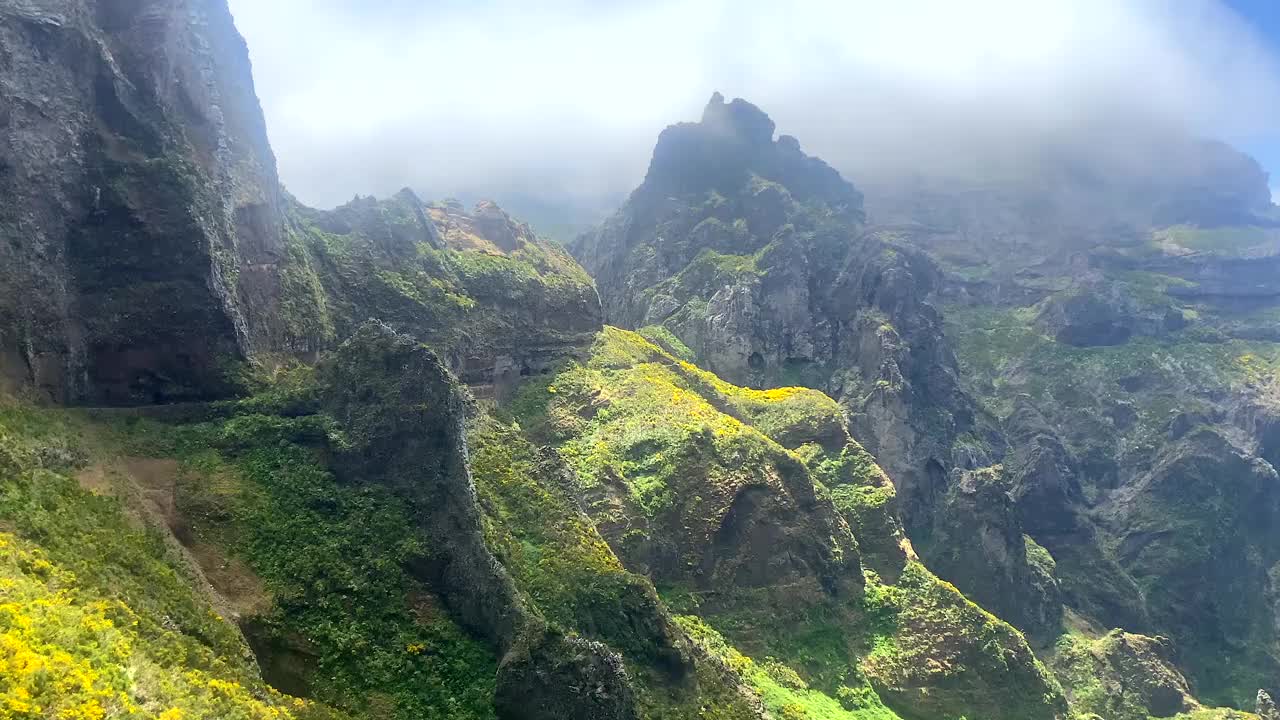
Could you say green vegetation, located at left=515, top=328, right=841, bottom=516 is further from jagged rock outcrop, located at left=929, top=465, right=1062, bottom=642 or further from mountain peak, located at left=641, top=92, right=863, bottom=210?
mountain peak, located at left=641, top=92, right=863, bottom=210

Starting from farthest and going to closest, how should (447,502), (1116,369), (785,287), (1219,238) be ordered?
(1219,238), (1116,369), (785,287), (447,502)

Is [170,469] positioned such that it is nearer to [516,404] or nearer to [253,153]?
[253,153]

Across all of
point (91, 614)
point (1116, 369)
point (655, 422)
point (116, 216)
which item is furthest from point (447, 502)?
point (1116, 369)

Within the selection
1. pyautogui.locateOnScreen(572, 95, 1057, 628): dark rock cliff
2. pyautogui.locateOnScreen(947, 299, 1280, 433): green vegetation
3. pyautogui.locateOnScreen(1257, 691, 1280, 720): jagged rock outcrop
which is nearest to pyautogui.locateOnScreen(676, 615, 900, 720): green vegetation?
pyautogui.locateOnScreen(572, 95, 1057, 628): dark rock cliff

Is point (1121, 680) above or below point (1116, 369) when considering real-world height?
below

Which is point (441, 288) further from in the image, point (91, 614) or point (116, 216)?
point (91, 614)

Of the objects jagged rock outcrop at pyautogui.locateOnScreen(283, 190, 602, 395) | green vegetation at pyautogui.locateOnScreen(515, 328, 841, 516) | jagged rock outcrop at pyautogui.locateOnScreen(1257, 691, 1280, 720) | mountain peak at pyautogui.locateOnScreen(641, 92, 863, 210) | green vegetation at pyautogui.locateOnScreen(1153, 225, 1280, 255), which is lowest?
jagged rock outcrop at pyautogui.locateOnScreen(1257, 691, 1280, 720)

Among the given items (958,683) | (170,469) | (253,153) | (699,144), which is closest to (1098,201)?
(699,144)

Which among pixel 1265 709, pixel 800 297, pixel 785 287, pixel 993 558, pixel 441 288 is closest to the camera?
pixel 441 288
